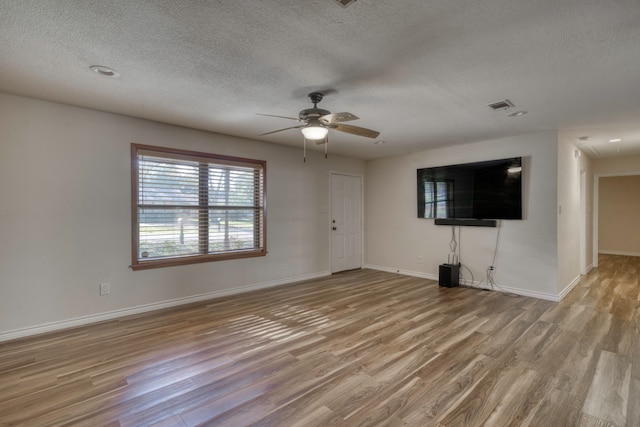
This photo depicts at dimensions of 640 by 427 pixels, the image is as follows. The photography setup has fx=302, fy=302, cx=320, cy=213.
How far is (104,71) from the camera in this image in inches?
98.1

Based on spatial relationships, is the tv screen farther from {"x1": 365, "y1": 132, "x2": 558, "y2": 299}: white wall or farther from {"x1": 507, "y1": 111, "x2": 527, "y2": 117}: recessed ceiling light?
{"x1": 507, "y1": 111, "x2": 527, "y2": 117}: recessed ceiling light

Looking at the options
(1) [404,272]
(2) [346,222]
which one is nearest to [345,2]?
(2) [346,222]

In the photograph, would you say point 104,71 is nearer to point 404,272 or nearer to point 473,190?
point 473,190

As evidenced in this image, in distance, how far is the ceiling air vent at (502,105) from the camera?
320 cm

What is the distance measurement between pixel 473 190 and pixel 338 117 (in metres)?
3.39

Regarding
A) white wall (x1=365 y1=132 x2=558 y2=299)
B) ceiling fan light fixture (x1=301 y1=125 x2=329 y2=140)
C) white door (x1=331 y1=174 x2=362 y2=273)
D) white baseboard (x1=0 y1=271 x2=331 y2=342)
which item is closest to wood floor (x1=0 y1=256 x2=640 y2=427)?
white baseboard (x1=0 y1=271 x2=331 y2=342)

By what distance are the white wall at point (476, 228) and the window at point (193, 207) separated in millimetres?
2761

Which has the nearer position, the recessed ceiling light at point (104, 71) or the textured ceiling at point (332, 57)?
the textured ceiling at point (332, 57)

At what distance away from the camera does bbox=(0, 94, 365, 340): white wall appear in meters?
3.06

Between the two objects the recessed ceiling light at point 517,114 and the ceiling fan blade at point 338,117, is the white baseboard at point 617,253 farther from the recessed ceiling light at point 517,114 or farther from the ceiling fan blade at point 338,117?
the ceiling fan blade at point 338,117

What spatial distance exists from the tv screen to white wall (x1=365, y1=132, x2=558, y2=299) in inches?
5.8

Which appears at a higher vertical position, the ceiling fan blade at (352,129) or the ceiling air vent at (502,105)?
the ceiling air vent at (502,105)

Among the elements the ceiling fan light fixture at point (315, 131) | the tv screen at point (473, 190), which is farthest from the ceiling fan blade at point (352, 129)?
the tv screen at point (473, 190)

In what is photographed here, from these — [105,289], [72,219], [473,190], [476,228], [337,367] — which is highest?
[473,190]
